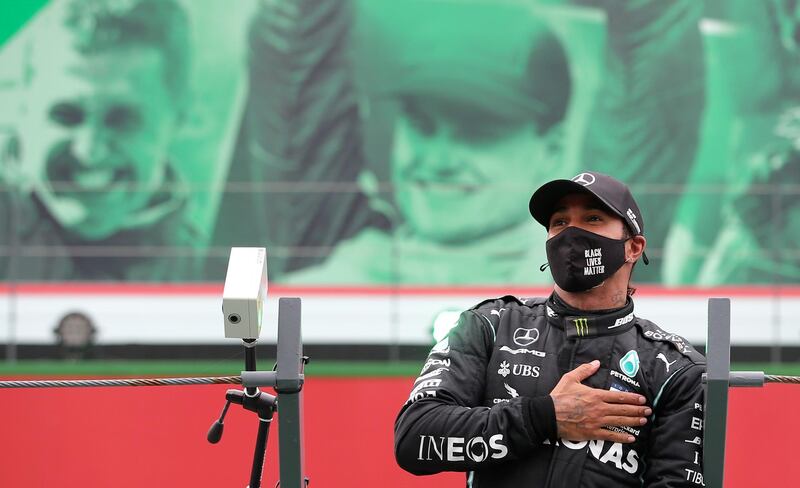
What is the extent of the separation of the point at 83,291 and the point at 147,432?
614cm

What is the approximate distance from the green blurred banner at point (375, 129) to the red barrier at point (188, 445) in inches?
238

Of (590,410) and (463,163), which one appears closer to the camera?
(590,410)

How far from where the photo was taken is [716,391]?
246 centimetres

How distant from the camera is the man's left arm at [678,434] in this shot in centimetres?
247

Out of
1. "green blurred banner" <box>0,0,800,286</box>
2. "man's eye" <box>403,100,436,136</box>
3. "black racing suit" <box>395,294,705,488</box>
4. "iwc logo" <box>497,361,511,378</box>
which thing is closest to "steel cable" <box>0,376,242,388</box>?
"black racing suit" <box>395,294,705,488</box>

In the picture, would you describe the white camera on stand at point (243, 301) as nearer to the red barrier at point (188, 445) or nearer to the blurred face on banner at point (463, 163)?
the red barrier at point (188, 445)

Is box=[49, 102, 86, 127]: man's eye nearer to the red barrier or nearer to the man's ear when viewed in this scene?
the red barrier

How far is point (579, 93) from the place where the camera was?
11930mm

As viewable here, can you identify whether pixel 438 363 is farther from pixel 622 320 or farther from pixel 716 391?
pixel 716 391

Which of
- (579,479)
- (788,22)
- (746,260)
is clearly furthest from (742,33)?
(579,479)

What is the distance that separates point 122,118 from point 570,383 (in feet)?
33.8

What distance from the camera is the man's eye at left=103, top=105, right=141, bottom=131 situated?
11.9 metres

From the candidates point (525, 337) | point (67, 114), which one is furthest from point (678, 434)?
point (67, 114)

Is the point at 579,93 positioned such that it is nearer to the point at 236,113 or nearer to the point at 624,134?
the point at 624,134
